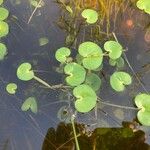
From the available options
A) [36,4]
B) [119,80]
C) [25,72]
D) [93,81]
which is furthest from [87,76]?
[36,4]

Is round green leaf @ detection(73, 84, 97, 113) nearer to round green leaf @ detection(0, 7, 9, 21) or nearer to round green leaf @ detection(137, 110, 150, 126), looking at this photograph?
round green leaf @ detection(137, 110, 150, 126)

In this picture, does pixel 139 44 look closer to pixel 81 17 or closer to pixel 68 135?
pixel 81 17

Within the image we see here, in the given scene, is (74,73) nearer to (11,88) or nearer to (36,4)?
(11,88)

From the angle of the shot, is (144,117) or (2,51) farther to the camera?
(2,51)

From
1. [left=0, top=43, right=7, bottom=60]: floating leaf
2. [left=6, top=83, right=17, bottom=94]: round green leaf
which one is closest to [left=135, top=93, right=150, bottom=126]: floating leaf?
[left=6, top=83, right=17, bottom=94]: round green leaf

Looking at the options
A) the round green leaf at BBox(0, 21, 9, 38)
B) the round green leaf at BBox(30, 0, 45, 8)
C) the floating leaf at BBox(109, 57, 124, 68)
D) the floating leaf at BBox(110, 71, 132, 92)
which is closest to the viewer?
the floating leaf at BBox(110, 71, 132, 92)

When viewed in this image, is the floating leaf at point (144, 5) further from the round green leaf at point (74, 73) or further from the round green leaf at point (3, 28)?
the round green leaf at point (3, 28)
